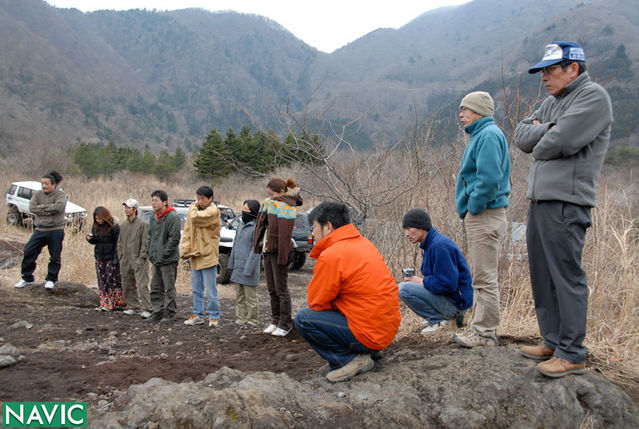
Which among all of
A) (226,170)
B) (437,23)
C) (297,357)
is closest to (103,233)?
(297,357)

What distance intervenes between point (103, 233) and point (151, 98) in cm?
12731

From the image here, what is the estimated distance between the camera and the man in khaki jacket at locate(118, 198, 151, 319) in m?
6.75

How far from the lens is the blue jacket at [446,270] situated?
Result: 4.04 meters

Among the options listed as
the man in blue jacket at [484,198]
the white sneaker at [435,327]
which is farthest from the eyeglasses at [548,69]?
the white sneaker at [435,327]

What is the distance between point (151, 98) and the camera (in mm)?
123562

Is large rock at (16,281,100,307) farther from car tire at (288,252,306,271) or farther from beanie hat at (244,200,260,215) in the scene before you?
car tire at (288,252,306,271)

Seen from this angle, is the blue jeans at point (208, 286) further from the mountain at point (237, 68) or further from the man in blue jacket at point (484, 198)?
the man in blue jacket at point (484, 198)

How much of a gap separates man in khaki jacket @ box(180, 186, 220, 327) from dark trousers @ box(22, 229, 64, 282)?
Result: 101 inches

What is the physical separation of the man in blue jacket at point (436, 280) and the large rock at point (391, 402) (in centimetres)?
97

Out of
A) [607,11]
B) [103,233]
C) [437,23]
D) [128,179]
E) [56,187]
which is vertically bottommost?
[128,179]

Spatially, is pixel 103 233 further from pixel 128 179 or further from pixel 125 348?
pixel 128 179

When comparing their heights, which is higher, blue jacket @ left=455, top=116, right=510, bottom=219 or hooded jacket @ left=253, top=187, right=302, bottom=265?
blue jacket @ left=455, top=116, right=510, bottom=219

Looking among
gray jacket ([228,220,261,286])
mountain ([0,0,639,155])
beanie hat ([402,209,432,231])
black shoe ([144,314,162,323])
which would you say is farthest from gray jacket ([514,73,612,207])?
black shoe ([144,314,162,323])

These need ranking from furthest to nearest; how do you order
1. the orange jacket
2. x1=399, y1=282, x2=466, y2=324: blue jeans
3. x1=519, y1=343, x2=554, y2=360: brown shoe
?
x1=399, y1=282, x2=466, y2=324: blue jeans → x1=519, y1=343, x2=554, y2=360: brown shoe → the orange jacket
